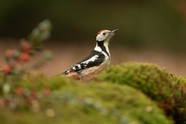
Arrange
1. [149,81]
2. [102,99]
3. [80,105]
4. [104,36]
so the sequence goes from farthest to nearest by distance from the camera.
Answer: [104,36]
[149,81]
[102,99]
[80,105]

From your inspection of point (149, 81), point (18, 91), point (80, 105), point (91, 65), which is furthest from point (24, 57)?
point (91, 65)

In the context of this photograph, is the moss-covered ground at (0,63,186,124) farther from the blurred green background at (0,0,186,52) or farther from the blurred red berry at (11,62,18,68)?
the blurred green background at (0,0,186,52)

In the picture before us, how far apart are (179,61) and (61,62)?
3.50 metres

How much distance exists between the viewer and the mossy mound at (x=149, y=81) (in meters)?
4.91

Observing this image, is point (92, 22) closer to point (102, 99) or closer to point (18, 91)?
point (102, 99)

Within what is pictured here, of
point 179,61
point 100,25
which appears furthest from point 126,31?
point 179,61

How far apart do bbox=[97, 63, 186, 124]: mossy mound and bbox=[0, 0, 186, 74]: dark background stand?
14.5 m

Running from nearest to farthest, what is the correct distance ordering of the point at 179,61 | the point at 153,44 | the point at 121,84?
1. the point at 121,84
2. the point at 179,61
3. the point at 153,44

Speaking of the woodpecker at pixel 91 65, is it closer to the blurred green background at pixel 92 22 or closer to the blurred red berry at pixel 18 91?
the blurred red berry at pixel 18 91

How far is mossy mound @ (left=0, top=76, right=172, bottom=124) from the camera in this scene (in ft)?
12.8

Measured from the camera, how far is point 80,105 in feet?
13.6

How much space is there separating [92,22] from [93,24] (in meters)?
0.09

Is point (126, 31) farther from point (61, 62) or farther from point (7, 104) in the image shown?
point (7, 104)

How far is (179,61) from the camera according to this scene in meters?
18.2
